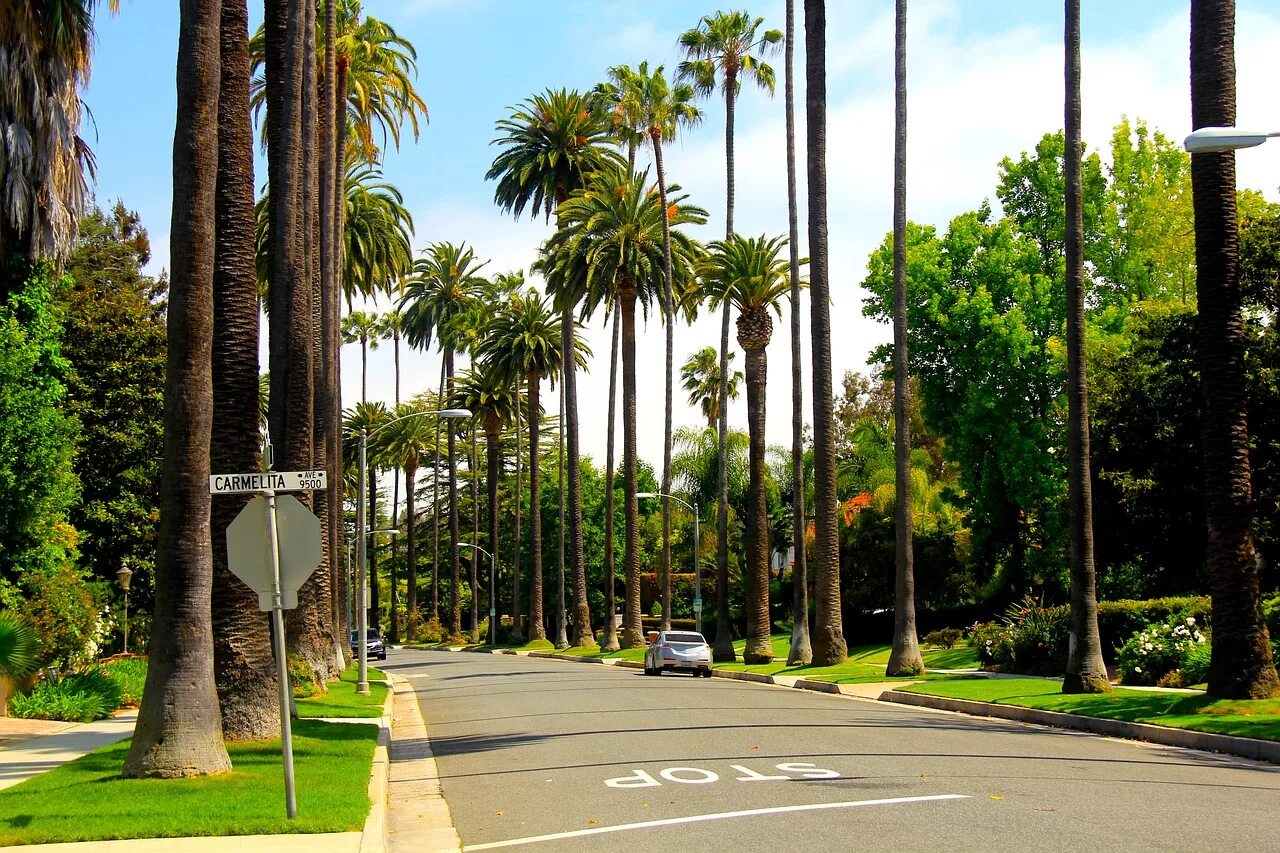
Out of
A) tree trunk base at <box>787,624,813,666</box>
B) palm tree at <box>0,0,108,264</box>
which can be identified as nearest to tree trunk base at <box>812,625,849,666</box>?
tree trunk base at <box>787,624,813,666</box>

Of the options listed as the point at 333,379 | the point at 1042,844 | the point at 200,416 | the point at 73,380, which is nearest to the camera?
the point at 1042,844

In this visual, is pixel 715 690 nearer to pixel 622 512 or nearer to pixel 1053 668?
pixel 1053 668

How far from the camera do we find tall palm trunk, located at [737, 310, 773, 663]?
4656 centimetres

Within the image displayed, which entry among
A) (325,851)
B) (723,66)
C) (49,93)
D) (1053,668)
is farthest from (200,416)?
(723,66)

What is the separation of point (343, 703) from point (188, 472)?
13633mm

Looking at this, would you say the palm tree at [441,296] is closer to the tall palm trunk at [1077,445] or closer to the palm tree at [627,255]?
the palm tree at [627,255]

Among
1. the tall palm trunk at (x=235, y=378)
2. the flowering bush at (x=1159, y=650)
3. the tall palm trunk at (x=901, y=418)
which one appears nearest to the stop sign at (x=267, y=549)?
the tall palm trunk at (x=235, y=378)

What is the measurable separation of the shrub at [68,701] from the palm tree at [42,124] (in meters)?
9.04

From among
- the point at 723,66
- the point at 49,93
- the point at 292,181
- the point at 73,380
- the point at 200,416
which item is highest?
the point at 723,66

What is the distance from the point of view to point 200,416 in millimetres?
14398

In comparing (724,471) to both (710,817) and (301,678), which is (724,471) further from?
(710,817)

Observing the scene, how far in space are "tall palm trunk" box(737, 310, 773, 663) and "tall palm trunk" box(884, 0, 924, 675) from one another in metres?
11.4

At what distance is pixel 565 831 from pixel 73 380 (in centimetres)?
3173

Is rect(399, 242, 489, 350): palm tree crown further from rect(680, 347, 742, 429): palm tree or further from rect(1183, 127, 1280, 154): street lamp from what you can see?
rect(1183, 127, 1280, 154): street lamp
